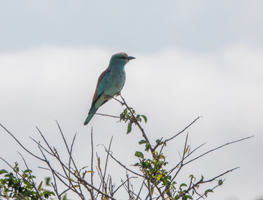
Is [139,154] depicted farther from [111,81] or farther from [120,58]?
[120,58]

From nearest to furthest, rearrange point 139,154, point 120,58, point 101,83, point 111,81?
point 139,154
point 111,81
point 101,83
point 120,58

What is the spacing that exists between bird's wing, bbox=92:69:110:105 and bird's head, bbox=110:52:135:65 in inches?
9.5

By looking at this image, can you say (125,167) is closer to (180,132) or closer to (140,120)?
(180,132)

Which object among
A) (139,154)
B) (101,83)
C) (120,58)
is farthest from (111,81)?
(139,154)

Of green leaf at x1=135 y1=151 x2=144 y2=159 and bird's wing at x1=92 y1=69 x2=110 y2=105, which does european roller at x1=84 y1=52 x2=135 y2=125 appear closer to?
bird's wing at x1=92 y1=69 x2=110 y2=105

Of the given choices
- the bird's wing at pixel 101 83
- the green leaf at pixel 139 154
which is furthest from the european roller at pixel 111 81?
the green leaf at pixel 139 154

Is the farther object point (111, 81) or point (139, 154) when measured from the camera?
point (111, 81)

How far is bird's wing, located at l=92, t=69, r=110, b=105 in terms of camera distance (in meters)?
9.04

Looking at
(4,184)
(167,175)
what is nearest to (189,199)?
(167,175)

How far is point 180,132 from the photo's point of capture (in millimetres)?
3904

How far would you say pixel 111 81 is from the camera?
8945 millimetres

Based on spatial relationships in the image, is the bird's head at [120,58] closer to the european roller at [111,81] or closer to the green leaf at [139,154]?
the european roller at [111,81]

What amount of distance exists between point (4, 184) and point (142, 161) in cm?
103

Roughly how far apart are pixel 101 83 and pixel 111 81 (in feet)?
0.78
